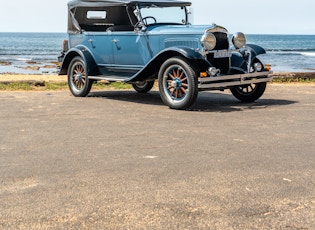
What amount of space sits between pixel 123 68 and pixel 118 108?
1.46 metres

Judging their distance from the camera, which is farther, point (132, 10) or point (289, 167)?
point (132, 10)

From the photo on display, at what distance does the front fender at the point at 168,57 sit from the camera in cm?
870

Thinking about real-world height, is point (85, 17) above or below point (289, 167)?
above

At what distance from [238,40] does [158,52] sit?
1549 millimetres

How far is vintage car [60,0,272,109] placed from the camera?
8.88 m

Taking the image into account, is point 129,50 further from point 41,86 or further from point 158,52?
point 41,86

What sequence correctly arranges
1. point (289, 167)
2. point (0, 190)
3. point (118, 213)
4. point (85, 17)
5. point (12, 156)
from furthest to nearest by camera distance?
1. point (85, 17)
2. point (12, 156)
3. point (289, 167)
4. point (0, 190)
5. point (118, 213)

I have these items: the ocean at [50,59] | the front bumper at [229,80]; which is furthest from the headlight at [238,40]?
the ocean at [50,59]

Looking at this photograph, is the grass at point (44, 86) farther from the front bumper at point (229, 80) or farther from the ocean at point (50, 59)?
the ocean at point (50, 59)

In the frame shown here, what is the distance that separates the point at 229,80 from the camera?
9.29 metres

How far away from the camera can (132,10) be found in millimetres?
10211

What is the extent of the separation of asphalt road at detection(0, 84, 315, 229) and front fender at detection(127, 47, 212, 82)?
2.89ft

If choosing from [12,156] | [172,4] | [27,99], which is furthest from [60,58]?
[12,156]

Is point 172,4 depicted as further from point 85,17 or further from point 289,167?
point 289,167
